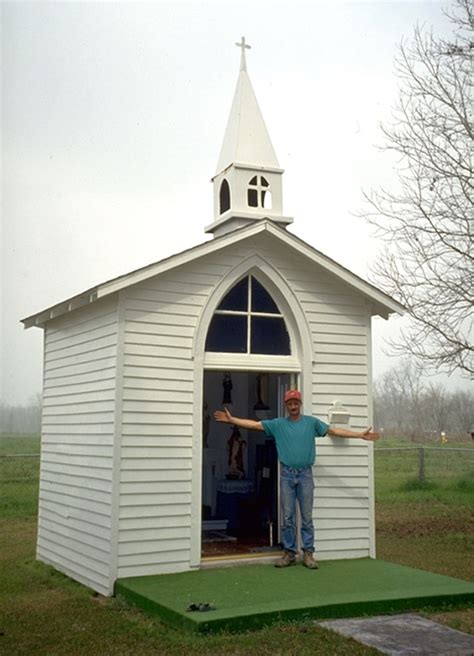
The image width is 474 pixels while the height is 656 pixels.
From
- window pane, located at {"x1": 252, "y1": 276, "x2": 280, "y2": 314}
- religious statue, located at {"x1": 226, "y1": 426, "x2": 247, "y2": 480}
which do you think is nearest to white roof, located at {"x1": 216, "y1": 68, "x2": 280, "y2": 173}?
window pane, located at {"x1": 252, "y1": 276, "x2": 280, "y2": 314}

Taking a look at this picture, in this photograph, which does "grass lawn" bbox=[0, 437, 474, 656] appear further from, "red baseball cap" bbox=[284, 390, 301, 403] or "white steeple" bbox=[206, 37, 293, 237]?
"white steeple" bbox=[206, 37, 293, 237]

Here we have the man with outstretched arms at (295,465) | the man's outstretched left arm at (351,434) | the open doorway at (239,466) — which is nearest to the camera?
the man with outstretched arms at (295,465)

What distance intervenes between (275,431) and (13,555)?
533 cm

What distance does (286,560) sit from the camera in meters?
9.36

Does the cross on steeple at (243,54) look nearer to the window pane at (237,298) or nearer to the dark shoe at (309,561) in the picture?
the window pane at (237,298)

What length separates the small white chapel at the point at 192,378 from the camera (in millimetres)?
8977

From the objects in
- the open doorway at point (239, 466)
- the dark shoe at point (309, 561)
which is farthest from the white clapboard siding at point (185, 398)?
the open doorway at point (239, 466)

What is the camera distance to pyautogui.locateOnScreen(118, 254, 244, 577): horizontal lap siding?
884 centimetres

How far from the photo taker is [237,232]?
9.59 metres

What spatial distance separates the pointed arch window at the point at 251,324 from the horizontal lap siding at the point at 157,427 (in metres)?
0.71

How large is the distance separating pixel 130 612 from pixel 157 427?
2.06m

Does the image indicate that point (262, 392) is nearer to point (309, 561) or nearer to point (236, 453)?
point (236, 453)

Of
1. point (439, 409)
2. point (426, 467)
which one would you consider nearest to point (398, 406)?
point (439, 409)

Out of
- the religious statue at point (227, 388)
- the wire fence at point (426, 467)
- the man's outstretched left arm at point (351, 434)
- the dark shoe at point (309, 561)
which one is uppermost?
the religious statue at point (227, 388)
